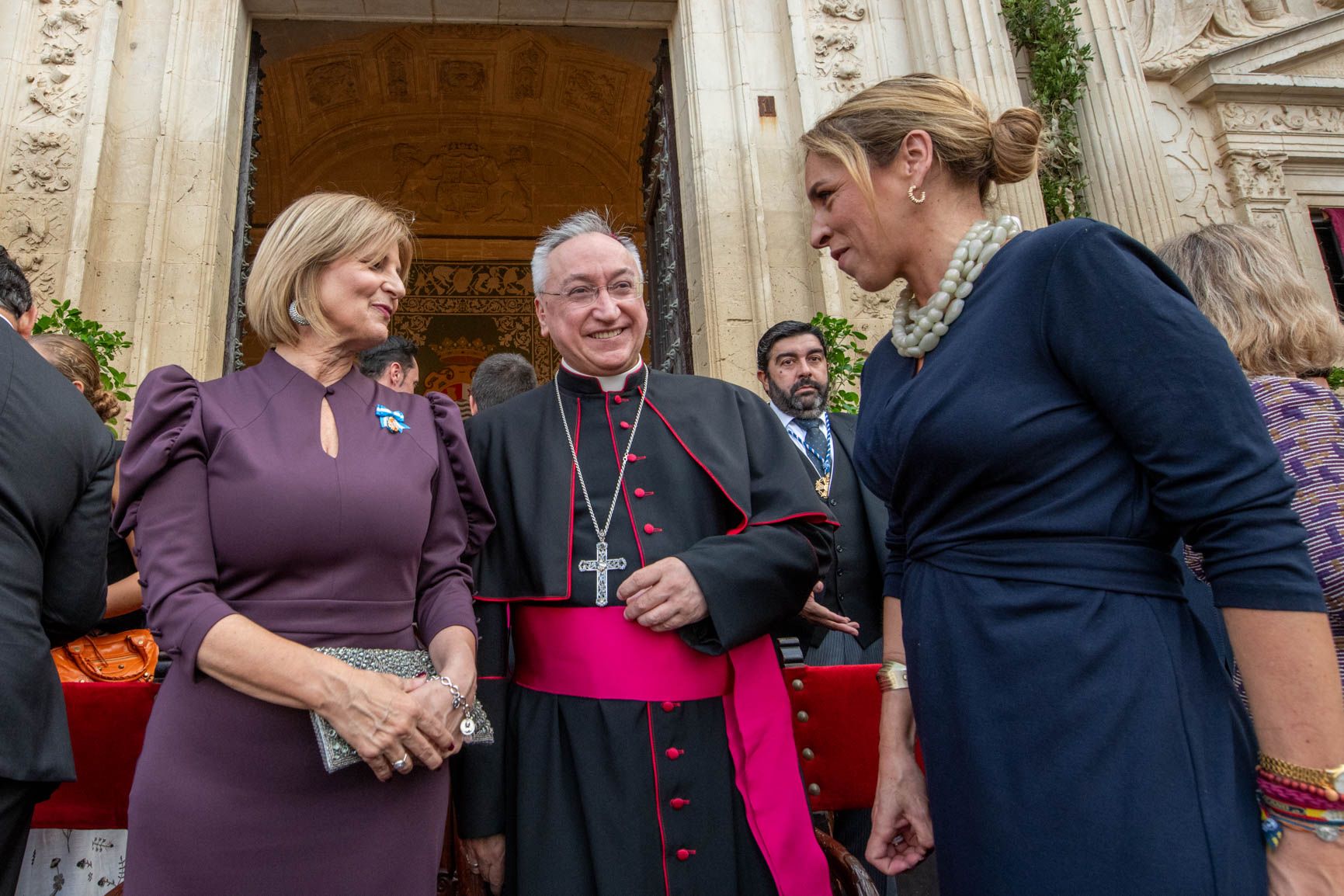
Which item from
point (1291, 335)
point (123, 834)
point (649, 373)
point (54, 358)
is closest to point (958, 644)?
point (1291, 335)

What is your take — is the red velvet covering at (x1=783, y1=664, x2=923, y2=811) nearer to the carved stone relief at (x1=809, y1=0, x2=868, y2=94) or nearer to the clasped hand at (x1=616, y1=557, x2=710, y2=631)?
the clasped hand at (x1=616, y1=557, x2=710, y2=631)

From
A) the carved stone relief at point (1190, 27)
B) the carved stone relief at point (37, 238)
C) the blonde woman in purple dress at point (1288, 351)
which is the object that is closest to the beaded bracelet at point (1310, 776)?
the blonde woman in purple dress at point (1288, 351)

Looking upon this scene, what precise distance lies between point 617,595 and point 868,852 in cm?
66

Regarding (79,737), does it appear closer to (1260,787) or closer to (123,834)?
(123,834)

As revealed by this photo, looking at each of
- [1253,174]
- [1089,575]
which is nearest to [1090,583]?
[1089,575]

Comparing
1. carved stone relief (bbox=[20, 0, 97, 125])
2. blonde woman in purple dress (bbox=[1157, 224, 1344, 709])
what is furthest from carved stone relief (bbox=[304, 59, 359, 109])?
blonde woman in purple dress (bbox=[1157, 224, 1344, 709])

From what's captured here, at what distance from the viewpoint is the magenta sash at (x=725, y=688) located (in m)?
1.67

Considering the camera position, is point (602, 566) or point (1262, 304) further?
point (602, 566)

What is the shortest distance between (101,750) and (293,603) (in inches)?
46.6

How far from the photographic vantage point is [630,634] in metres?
1.73

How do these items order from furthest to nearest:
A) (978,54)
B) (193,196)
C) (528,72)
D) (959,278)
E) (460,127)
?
(460,127)
(528,72)
(978,54)
(193,196)
(959,278)

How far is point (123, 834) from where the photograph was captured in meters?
2.37

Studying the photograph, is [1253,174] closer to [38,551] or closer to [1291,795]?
[1291,795]

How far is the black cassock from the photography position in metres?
1.64
